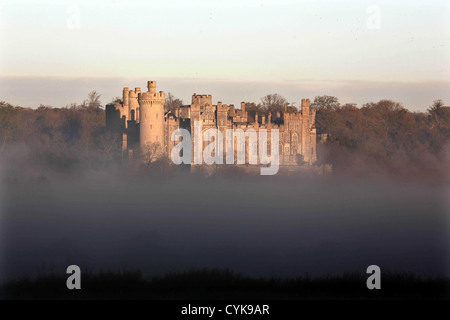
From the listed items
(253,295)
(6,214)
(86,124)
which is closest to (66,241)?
(6,214)

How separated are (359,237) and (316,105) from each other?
30.1 m

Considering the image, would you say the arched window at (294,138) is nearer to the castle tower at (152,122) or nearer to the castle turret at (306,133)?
the castle turret at (306,133)

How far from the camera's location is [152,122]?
2608 inches

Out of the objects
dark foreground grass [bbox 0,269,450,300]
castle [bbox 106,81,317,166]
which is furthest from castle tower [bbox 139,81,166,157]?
dark foreground grass [bbox 0,269,450,300]

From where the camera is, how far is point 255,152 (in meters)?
68.4

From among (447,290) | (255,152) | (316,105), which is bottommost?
(447,290)

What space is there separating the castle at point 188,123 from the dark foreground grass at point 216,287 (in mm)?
24958

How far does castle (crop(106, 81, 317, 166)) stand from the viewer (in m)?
66.3

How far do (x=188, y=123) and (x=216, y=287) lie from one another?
94.7ft

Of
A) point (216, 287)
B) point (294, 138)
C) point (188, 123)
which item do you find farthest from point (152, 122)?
point (216, 287)

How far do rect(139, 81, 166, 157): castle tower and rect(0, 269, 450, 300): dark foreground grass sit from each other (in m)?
24.3

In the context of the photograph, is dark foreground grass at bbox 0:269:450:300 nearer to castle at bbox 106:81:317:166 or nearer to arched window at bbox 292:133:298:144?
castle at bbox 106:81:317:166
